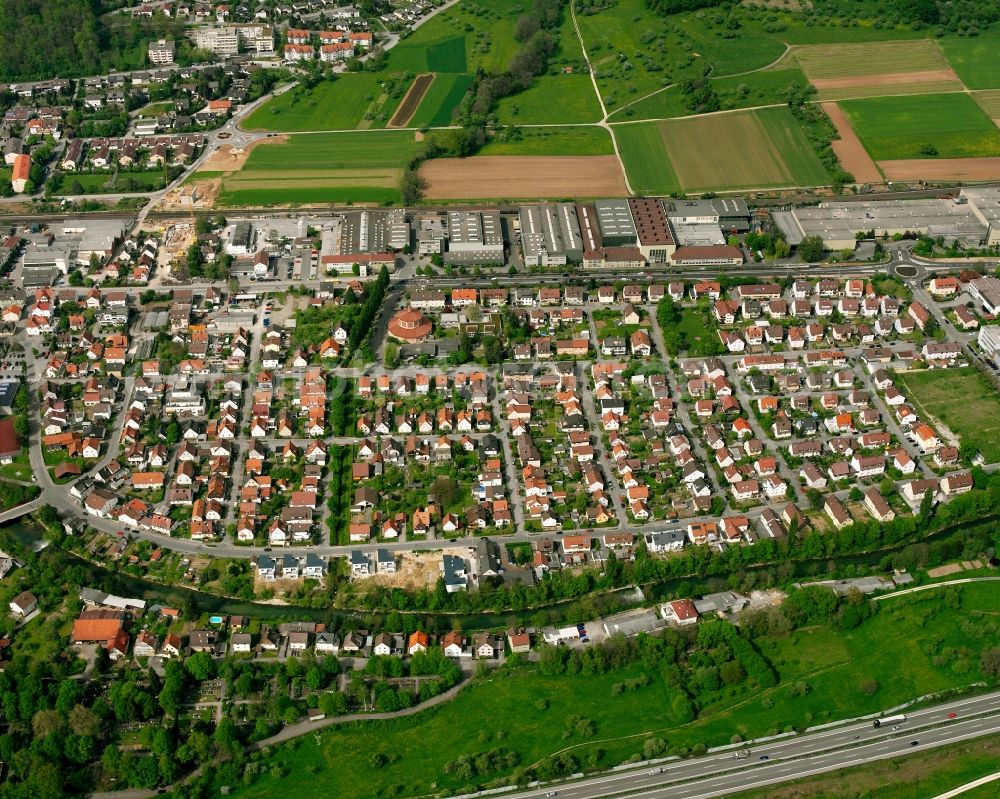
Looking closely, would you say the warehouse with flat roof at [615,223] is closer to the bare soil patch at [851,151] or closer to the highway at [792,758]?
the bare soil patch at [851,151]

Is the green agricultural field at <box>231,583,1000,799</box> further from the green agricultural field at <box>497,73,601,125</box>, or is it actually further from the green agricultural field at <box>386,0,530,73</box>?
the green agricultural field at <box>386,0,530,73</box>

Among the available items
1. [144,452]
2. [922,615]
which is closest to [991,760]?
[922,615]

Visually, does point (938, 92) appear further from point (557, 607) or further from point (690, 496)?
point (557, 607)

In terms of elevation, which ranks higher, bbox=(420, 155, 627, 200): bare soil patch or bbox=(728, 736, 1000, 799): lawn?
bbox=(420, 155, 627, 200): bare soil patch

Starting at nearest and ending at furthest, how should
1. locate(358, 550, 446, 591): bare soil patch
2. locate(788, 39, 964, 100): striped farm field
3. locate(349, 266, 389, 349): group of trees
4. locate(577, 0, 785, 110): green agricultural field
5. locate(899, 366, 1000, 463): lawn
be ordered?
locate(358, 550, 446, 591): bare soil patch → locate(899, 366, 1000, 463): lawn → locate(349, 266, 389, 349): group of trees → locate(788, 39, 964, 100): striped farm field → locate(577, 0, 785, 110): green agricultural field

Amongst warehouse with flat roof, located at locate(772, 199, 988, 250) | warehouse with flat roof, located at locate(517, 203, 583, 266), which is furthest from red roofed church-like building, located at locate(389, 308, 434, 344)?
warehouse with flat roof, located at locate(772, 199, 988, 250)

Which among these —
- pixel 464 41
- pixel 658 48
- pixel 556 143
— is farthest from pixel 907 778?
pixel 464 41

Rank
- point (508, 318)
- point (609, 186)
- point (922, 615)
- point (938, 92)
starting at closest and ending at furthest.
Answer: point (922, 615)
point (508, 318)
point (609, 186)
point (938, 92)
